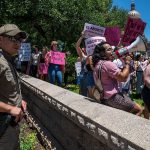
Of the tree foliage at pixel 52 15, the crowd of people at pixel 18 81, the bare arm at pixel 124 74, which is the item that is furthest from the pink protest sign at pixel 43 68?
the bare arm at pixel 124 74

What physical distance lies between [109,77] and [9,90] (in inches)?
77.2

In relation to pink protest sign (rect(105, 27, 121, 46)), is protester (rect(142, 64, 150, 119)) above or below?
below

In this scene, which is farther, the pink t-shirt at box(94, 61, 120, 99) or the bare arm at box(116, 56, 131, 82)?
the pink t-shirt at box(94, 61, 120, 99)

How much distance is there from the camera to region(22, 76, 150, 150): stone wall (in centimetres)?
344

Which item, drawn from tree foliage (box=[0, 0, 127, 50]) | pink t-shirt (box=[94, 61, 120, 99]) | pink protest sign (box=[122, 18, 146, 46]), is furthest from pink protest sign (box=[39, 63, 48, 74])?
pink t-shirt (box=[94, 61, 120, 99])

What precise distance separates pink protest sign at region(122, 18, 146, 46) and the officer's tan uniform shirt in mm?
3555

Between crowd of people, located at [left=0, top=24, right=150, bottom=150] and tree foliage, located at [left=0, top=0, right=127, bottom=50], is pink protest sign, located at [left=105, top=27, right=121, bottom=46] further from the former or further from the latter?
tree foliage, located at [left=0, top=0, right=127, bottom=50]

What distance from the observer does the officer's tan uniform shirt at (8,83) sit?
13.1ft

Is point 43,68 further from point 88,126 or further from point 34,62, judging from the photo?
point 88,126

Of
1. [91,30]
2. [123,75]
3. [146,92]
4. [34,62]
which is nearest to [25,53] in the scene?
[34,62]

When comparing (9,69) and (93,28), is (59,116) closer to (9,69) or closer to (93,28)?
(9,69)

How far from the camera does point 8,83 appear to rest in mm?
4020

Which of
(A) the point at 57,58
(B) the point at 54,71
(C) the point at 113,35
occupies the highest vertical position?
(C) the point at 113,35

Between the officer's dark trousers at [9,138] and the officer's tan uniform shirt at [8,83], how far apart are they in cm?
23
